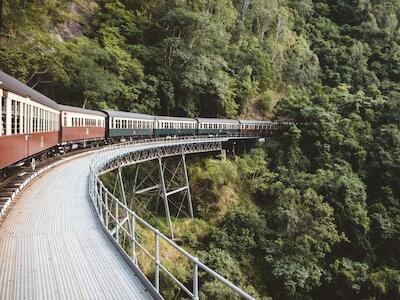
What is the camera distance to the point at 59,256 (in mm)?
6875

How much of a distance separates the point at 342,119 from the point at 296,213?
1538 centimetres

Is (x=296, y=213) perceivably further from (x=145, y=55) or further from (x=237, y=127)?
(x=145, y=55)

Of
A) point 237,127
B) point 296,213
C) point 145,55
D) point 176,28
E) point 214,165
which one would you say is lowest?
point 296,213

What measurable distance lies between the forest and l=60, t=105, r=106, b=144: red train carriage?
6.46 metres

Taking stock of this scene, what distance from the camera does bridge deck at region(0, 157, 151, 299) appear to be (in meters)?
5.52

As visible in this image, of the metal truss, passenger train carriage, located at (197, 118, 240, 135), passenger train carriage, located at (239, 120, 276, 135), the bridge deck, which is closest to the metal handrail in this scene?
the bridge deck

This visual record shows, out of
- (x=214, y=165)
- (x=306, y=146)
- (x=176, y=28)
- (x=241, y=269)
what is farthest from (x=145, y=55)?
(x=241, y=269)

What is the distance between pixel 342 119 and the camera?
3862cm

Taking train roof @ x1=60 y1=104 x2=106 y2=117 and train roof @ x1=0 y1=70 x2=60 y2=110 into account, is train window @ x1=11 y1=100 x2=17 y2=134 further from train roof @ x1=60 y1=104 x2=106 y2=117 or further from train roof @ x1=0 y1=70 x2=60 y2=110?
train roof @ x1=60 y1=104 x2=106 y2=117

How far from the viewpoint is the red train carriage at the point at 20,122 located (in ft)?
33.1

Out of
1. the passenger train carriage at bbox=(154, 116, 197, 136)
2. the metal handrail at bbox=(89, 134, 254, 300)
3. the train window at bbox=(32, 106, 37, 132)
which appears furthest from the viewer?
the passenger train carriage at bbox=(154, 116, 197, 136)

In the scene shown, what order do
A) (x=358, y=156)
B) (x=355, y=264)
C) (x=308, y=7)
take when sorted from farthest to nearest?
(x=308, y=7) → (x=358, y=156) → (x=355, y=264)

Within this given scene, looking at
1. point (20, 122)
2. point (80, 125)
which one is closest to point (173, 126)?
point (80, 125)

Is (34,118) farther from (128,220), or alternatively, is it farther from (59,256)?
(59,256)
